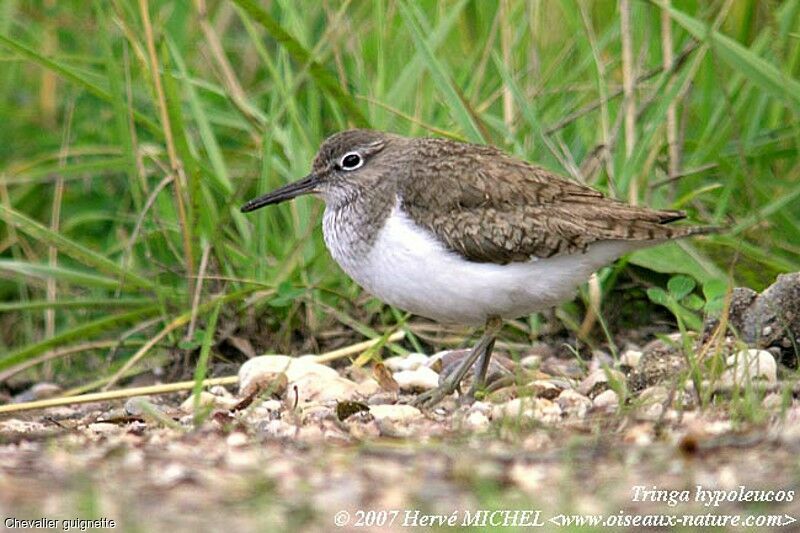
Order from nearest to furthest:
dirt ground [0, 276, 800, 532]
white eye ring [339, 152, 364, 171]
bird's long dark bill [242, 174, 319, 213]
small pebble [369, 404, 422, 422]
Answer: dirt ground [0, 276, 800, 532] < small pebble [369, 404, 422, 422] < white eye ring [339, 152, 364, 171] < bird's long dark bill [242, 174, 319, 213]

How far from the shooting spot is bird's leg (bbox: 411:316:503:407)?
5.18m

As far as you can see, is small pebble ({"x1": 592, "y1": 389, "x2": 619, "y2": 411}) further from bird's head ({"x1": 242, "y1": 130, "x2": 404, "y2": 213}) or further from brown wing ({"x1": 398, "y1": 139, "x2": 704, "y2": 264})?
bird's head ({"x1": 242, "y1": 130, "x2": 404, "y2": 213})

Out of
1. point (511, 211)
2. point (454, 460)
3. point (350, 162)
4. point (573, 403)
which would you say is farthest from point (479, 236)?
point (454, 460)

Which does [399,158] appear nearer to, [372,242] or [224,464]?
[372,242]

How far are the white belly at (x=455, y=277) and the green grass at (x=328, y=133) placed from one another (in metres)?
0.96

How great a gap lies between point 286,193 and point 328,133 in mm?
1503

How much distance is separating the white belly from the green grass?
960 mm

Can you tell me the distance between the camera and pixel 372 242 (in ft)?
17.1

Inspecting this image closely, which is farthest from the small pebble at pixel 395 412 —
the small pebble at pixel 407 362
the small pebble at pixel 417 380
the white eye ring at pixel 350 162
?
the white eye ring at pixel 350 162

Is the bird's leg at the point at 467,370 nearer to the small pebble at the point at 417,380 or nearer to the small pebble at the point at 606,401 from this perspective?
the small pebble at the point at 417,380

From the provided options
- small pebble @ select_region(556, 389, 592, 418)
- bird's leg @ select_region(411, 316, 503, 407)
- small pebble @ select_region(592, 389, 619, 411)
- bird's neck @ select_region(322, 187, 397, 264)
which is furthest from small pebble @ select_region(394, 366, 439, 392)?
small pebble @ select_region(592, 389, 619, 411)

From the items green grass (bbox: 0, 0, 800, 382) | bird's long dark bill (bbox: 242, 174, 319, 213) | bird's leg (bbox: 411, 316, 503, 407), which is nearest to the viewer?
bird's leg (bbox: 411, 316, 503, 407)

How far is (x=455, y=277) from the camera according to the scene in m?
5.08

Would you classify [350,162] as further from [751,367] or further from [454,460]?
[454,460]
